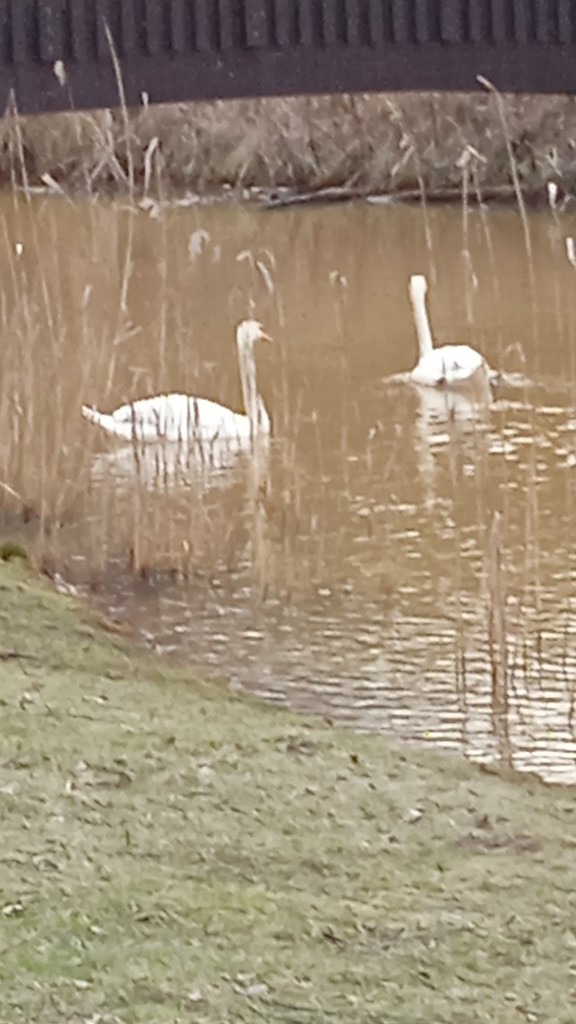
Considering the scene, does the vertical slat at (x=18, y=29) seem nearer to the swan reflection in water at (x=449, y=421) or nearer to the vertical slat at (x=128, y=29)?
the vertical slat at (x=128, y=29)

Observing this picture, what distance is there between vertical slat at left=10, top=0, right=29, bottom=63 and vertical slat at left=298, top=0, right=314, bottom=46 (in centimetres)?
105

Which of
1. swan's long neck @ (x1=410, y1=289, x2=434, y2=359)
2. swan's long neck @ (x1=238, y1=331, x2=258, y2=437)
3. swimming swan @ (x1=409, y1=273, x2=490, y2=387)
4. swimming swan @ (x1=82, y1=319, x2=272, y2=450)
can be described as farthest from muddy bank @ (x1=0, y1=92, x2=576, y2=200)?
swimming swan @ (x1=82, y1=319, x2=272, y2=450)

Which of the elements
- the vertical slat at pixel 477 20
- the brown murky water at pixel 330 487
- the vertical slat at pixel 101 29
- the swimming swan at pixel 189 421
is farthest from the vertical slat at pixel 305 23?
the brown murky water at pixel 330 487

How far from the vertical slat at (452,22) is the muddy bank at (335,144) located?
30.5ft

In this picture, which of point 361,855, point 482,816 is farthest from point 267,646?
point 361,855

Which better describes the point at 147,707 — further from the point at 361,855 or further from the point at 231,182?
the point at 231,182

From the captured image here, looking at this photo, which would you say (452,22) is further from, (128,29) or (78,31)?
(78,31)

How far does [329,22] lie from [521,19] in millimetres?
746

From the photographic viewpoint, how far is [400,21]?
614 cm

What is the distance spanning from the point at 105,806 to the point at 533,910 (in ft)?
2.48

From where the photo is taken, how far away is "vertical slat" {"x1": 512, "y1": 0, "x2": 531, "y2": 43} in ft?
20.1

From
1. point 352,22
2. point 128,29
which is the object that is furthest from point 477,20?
point 128,29

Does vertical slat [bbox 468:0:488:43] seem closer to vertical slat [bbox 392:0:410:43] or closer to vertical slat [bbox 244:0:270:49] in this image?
vertical slat [bbox 392:0:410:43]

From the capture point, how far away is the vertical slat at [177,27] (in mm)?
6027
